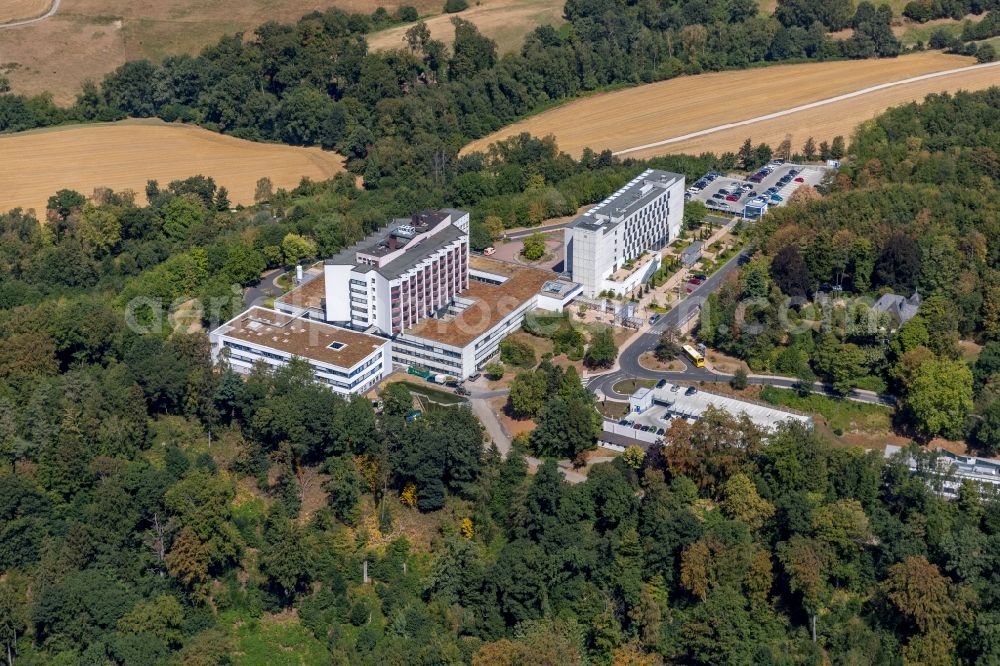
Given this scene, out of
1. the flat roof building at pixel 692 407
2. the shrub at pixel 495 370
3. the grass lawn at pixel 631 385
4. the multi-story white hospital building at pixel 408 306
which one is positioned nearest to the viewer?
the flat roof building at pixel 692 407

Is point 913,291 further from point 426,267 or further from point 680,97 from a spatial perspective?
point 680,97

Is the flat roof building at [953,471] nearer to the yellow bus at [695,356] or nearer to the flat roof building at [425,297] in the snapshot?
the yellow bus at [695,356]

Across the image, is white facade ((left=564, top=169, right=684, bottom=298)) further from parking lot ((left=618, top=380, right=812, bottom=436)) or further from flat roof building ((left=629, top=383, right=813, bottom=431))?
flat roof building ((left=629, top=383, right=813, bottom=431))

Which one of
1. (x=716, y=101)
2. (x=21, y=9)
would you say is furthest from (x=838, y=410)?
(x=21, y=9)

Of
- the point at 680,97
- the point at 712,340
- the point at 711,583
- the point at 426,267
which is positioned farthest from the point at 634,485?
the point at 680,97

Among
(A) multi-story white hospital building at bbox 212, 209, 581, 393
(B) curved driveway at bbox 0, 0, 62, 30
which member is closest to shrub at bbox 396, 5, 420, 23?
(B) curved driveway at bbox 0, 0, 62, 30

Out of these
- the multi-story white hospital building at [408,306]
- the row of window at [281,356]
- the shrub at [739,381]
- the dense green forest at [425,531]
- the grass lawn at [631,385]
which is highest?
the multi-story white hospital building at [408,306]

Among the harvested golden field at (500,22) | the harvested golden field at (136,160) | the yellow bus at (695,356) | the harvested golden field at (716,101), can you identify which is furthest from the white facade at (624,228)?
the harvested golden field at (500,22)

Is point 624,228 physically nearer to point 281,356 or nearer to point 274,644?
point 281,356
